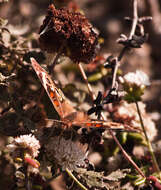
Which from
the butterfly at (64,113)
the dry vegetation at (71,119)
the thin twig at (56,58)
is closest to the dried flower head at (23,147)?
the dry vegetation at (71,119)

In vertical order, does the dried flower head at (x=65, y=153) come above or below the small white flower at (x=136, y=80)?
below

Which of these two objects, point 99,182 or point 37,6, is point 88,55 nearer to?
point 99,182

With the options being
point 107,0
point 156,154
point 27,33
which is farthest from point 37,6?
point 156,154

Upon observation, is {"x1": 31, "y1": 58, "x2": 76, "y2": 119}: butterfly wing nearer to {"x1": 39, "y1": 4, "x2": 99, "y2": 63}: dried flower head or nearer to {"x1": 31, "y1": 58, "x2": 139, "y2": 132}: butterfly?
{"x1": 31, "y1": 58, "x2": 139, "y2": 132}: butterfly

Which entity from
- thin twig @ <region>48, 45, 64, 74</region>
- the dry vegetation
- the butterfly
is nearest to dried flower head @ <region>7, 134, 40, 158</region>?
the dry vegetation

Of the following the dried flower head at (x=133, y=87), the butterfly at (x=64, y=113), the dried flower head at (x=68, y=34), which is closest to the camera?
the butterfly at (x=64, y=113)

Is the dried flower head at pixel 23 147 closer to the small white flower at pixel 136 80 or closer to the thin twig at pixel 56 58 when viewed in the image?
the thin twig at pixel 56 58
